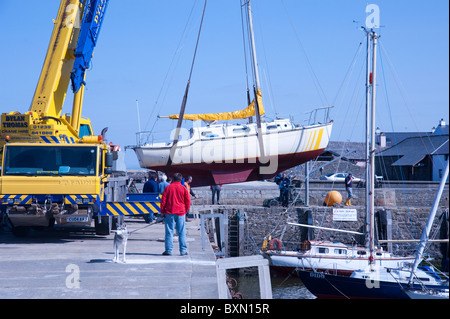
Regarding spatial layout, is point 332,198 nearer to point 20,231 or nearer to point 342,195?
point 342,195

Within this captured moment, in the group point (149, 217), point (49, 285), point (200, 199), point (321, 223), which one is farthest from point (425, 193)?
point (49, 285)

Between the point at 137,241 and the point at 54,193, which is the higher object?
the point at 54,193

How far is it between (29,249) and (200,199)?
715 inches

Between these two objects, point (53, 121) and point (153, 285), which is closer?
point (153, 285)

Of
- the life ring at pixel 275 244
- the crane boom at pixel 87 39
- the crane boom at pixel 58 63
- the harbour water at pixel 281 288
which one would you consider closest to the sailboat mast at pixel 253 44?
the life ring at pixel 275 244

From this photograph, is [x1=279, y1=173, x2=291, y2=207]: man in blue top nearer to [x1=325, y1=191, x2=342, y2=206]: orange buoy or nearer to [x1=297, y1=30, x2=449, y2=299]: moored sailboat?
[x1=325, y1=191, x2=342, y2=206]: orange buoy

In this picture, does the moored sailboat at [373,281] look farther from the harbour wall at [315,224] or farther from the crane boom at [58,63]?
the crane boom at [58,63]

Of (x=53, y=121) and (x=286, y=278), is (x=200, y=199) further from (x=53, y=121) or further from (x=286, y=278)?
(x=53, y=121)

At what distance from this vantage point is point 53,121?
13.9m

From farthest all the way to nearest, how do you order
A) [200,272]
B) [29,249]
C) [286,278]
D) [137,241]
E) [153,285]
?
1. [286,278]
2. [137,241]
3. [29,249]
4. [200,272]
5. [153,285]

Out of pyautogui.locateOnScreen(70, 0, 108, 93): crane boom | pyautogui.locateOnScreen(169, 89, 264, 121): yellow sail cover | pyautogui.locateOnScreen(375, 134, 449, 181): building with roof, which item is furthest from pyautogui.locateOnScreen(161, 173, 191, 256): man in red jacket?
pyautogui.locateOnScreen(375, 134, 449, 181): building with roof

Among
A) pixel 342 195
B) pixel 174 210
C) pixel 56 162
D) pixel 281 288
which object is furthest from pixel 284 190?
pixel 174 210
